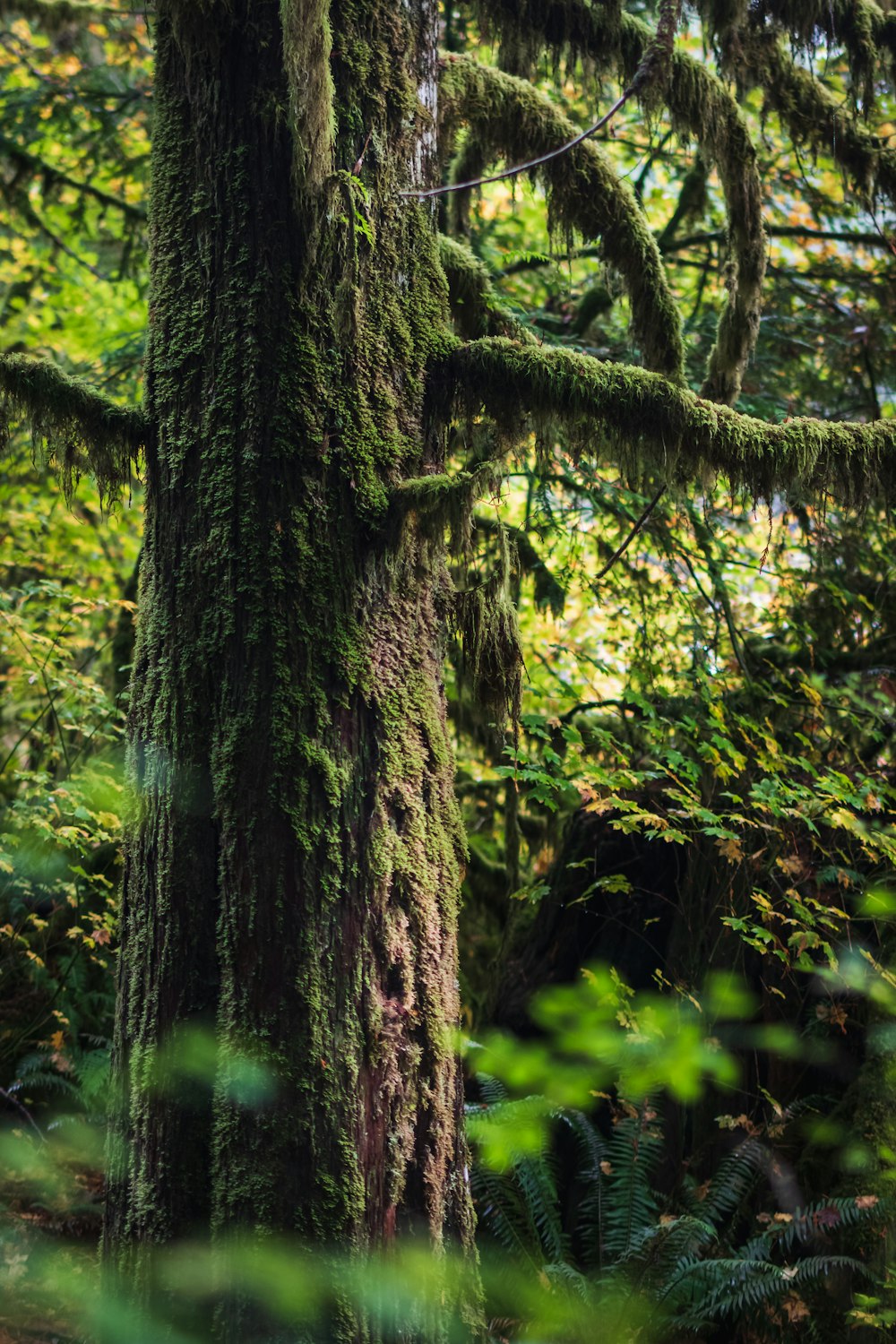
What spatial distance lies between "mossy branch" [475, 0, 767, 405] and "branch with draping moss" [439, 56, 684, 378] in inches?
8.1

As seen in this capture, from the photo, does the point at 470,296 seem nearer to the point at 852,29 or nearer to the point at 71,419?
the point at 71,419

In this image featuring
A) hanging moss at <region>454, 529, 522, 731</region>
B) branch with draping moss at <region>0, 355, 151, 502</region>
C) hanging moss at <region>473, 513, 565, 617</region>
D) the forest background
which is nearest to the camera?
branch with draping moss at <region>0, 355, 151, 502</region>

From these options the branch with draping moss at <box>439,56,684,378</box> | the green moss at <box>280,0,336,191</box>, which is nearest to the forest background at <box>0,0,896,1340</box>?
the branch with draping moss at <box>439,56,684,378</box>

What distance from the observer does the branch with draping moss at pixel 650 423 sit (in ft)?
8.80

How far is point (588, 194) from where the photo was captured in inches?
140

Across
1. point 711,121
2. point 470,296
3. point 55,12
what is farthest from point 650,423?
point 55,12

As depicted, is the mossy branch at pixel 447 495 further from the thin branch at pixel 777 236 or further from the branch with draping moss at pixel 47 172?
the branch with draping moss at pixel 47 172

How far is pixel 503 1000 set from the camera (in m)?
5.34

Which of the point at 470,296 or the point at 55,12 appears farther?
the point at 55,12

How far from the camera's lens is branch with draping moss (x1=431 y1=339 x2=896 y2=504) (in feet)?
8.80

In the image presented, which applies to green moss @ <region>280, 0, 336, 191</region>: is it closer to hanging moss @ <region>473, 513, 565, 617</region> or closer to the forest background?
the forest background

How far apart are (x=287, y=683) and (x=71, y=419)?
990 mm

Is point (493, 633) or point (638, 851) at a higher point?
point (493, 633)

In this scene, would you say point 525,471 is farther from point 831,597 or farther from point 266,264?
point 266,264
